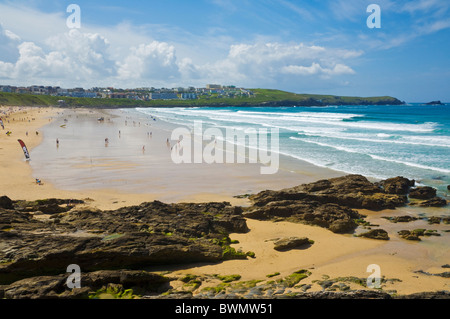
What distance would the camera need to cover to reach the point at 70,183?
68.0 ft

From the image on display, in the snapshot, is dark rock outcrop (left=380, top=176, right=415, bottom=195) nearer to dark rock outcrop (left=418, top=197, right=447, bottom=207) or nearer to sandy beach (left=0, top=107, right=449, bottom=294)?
A: dark rock outcrop (left=418, top=197, right=447, bottom=207)

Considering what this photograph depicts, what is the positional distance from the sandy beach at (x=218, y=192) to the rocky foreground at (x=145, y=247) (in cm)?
55

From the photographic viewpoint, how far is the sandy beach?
995 centimetres

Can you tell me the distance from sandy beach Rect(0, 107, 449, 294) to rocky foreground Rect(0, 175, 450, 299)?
1.82ft

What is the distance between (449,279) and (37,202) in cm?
1631

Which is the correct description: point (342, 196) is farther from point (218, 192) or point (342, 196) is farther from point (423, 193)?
point (218, 192)

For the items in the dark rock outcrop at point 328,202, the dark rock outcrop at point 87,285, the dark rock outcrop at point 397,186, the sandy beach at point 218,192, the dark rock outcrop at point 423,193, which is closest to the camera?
the dark rock outcrop at point 87,285

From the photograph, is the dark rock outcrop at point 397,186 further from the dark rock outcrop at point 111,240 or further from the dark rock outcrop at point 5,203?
the dark rock outcrop at point 5,203

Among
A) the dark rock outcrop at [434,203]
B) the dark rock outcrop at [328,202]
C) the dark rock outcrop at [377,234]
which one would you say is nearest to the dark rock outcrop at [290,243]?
the dark rock outcrop at [328,202]

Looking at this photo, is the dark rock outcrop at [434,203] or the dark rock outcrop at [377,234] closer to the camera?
the dark rock outcrop at [377,234]

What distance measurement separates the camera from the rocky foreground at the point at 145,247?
300 inches
